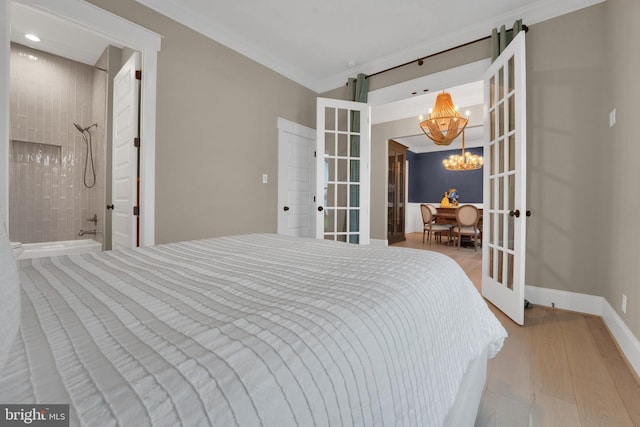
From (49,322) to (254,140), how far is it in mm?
3026

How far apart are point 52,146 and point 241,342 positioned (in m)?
4.45

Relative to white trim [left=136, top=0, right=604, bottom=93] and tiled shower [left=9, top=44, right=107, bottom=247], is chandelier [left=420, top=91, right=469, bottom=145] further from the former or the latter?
tiled shower [left=9, top=44, right=107, bottom=247]

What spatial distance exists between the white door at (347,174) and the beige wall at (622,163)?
222 centimetres

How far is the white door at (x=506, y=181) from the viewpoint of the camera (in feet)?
7.08

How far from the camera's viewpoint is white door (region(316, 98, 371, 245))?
366 centimetres

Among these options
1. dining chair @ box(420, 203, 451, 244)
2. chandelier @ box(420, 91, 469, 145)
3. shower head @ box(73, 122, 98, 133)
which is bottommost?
dining chair @ box(420, 203, 451, 244)

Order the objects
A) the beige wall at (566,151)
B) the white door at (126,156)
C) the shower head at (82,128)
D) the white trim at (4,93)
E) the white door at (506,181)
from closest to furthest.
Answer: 1. the white trim at (4,93)
2. the white door at (506,181)
3. the beige wall at (566,151)
4. the white door at (126,156)
5. the shower head at (82,128)

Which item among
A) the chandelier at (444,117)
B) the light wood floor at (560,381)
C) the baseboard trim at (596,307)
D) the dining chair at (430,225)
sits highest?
the chandelier at (444,117)

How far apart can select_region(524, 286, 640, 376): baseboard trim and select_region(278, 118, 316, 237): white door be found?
2723mm

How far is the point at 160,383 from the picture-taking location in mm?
346

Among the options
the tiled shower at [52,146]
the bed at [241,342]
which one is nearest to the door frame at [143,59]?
the tiled shower at [52,146]

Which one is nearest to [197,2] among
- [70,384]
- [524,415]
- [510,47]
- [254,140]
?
[254,140]

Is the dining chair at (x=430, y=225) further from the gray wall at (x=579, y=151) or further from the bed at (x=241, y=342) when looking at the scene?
the bed at (x=241, y=342)

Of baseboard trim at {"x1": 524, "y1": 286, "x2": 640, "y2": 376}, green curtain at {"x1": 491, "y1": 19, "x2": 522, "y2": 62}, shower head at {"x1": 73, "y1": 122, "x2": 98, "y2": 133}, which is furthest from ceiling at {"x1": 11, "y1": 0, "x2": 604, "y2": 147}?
baseboard trim at {"x1": 524, "y1": 286, "x2": 640, "y2": 376}
